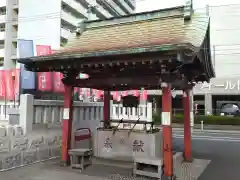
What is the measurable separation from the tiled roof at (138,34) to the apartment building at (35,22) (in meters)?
35.6

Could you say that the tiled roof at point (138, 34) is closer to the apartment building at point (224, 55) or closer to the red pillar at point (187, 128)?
the red pillar at point (187, 128)

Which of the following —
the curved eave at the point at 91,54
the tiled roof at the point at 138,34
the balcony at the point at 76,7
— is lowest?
the curved eave at the point at 91,54

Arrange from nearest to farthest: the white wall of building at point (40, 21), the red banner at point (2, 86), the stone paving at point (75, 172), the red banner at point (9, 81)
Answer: the stone paving at point (75, 172) → the red banner at point (9, 81) → the red banner at point (2, 86) → the white wall of building at point (40, 21)

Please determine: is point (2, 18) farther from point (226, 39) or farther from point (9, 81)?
point (9, 81)

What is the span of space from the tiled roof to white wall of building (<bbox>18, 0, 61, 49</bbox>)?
3795 cm

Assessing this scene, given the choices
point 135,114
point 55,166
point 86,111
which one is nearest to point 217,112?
point 135,114

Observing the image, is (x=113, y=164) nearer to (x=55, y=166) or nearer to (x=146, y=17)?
(x=55, y=166)

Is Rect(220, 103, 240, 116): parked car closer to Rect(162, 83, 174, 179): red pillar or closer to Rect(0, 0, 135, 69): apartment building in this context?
Rect(0, 0, 135, 69): apartment building

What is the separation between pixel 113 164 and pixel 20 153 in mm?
3129

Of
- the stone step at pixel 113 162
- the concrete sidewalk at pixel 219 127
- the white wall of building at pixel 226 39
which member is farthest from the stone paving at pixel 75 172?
the white wall of building at pixel 226 39

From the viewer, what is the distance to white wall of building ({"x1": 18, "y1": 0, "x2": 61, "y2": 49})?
47438mm

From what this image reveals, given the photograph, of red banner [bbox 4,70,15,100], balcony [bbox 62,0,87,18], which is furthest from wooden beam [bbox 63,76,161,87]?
balcony [bbox 62,0,87,18]

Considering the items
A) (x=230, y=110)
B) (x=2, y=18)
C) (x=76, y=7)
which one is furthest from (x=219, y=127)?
(x=2, y=18)

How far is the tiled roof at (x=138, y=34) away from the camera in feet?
25.8
